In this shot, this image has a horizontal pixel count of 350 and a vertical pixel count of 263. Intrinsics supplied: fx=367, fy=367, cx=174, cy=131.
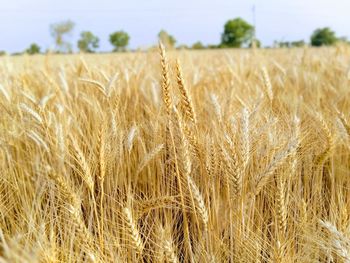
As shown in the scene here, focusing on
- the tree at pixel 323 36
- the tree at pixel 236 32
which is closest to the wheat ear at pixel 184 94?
the tree at pixel 236 32

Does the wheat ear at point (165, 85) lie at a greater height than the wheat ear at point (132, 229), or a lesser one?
greater

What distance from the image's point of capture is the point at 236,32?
5309 centimetres

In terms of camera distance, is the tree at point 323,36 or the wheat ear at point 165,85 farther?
the tree at point 323,36

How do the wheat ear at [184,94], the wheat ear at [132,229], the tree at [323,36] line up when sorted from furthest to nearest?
the tree at [323,36] → the wheat ear at [184,94] → the wheat ear at [132,229]

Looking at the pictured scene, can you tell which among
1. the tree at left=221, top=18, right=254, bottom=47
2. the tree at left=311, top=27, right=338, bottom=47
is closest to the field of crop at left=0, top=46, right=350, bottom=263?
the tree at left=221, top=18, right=254, bottom=47

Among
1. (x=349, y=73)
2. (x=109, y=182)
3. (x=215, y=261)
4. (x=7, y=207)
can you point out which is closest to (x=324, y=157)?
(x=215, y=261)

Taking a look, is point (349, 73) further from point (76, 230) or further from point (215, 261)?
point (76, 230)

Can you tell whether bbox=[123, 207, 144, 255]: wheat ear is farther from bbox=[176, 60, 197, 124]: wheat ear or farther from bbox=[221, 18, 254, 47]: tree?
bbox=[221, 18, 254, 47]: tree

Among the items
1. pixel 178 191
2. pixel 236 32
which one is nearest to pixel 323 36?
pixel 236 32

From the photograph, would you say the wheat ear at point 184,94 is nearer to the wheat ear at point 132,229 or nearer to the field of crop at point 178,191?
the field of crop at point 178,191

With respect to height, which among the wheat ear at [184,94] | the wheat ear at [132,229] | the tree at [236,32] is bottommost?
the wheat ear at [132,229]

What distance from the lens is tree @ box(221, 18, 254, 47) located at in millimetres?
52688

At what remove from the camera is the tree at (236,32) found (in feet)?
173

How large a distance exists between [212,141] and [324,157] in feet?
1.56
